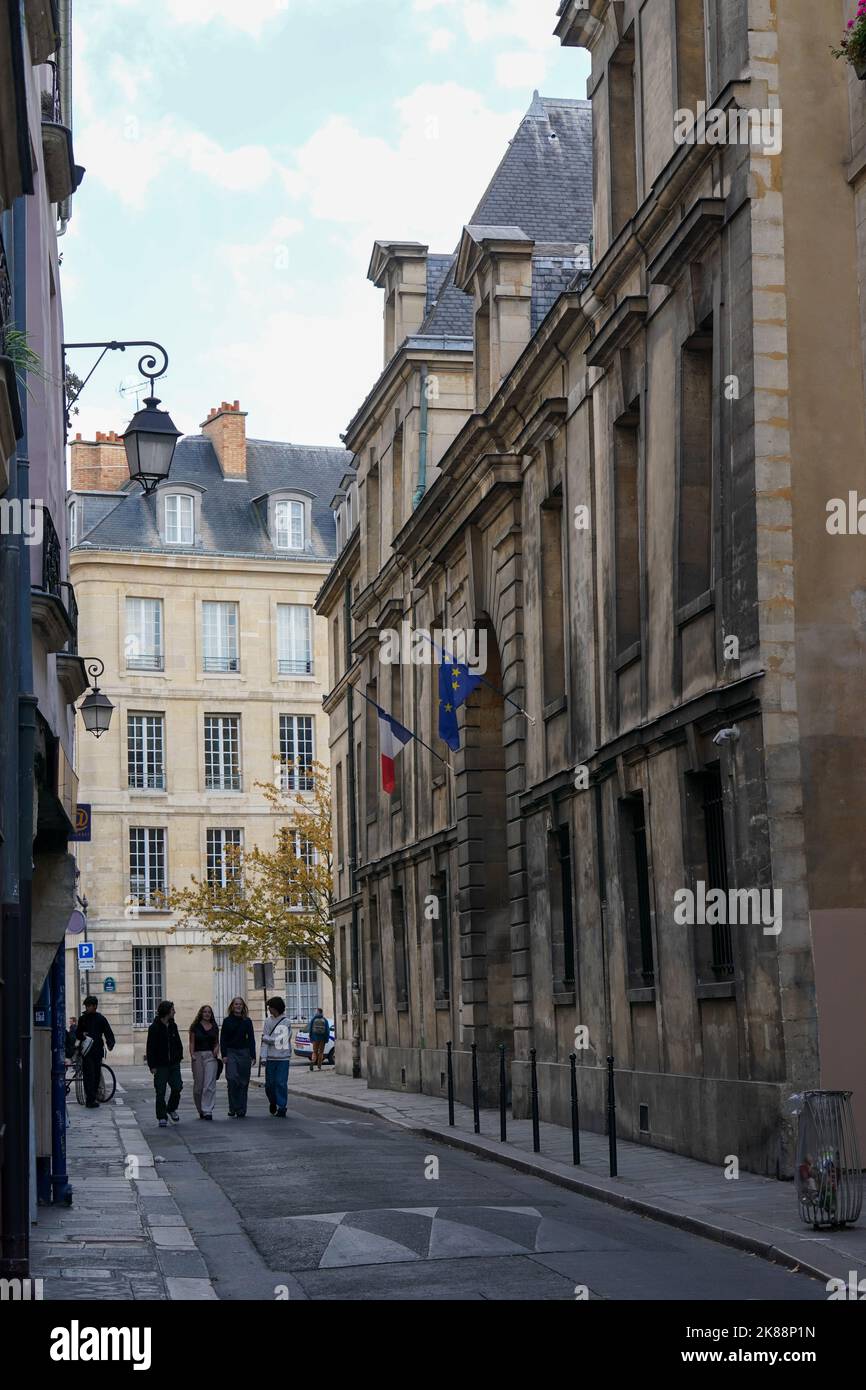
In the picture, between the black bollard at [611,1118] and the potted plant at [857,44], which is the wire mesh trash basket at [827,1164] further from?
the potted plant at [857,44]

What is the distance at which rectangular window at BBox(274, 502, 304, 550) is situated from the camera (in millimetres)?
63125

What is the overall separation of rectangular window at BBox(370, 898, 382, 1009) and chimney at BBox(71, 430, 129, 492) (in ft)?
95.0

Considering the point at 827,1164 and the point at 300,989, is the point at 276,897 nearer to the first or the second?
the point at 300,989

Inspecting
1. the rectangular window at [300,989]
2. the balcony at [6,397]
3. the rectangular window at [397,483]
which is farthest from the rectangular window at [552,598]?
the rectangular window at [300,989]

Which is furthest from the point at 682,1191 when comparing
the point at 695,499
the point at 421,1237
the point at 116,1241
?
the point at 695,499

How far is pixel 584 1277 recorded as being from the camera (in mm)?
10648

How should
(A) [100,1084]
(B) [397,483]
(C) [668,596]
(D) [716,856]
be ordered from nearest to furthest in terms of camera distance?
(D) [716,856] → (C) [668,596] → (A) [100,1084] → (B) [397,483]

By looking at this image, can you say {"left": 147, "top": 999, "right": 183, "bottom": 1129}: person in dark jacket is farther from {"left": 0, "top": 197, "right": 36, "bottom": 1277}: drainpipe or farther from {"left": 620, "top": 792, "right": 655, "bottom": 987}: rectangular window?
{"left": 0, "top": 197, "right": 36, "bottom": 1277}: drainpipe

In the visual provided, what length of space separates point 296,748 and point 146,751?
4.91 m

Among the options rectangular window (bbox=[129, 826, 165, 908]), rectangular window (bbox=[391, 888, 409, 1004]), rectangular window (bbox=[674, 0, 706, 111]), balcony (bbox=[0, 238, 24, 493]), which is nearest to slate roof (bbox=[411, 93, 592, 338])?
rectangular window (bbox=[674, 0, 706, 111])

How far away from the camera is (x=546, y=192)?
29.5 m

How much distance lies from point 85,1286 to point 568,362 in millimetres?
14454
